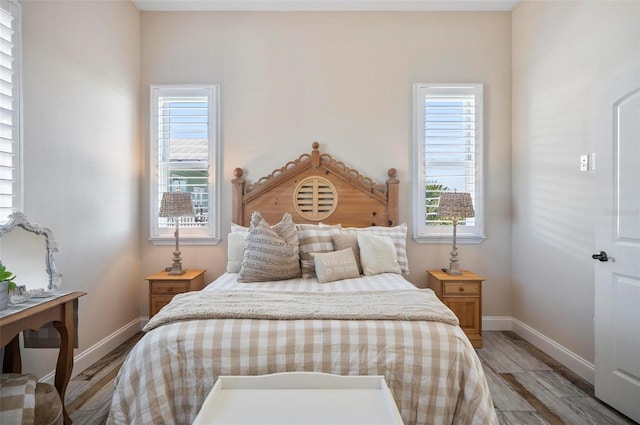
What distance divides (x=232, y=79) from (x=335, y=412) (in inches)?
129

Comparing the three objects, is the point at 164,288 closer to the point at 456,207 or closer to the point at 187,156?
the point at 187,156

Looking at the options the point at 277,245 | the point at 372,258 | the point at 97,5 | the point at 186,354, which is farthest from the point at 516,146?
the point at 97,5

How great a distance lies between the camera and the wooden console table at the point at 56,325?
165 cm

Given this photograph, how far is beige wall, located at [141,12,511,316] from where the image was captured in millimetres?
3541

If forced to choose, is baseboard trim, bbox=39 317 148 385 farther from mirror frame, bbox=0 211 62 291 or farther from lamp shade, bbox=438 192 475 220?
lamp shade, bbox=438 192 475 220

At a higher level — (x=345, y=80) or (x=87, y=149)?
(x=345, y=80)

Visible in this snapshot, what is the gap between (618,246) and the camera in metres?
2.07

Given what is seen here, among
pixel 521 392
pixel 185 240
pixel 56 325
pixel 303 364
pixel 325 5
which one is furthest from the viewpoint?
pixel 185 240

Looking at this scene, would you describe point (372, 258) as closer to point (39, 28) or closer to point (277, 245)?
point (277, 245)

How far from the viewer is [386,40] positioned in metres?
3.55

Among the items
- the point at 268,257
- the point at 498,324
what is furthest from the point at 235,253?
the point at 498,324

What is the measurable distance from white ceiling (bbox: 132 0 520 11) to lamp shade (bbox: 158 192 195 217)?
1929mm

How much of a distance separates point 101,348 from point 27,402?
4.53 feet

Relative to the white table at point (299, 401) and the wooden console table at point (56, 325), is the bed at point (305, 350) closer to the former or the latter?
the white table at point (299, 401)
